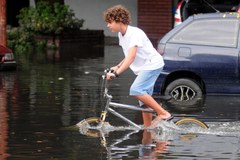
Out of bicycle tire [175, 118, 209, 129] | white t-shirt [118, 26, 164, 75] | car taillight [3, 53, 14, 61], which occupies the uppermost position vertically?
white t-shirt [118, 26, 164, 75]

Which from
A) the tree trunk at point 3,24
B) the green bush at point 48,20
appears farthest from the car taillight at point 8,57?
the green bush at point 48,20

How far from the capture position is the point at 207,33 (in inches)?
519

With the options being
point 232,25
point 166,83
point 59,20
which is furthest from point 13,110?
point 59,20

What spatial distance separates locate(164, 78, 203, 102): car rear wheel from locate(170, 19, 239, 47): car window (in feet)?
2.13

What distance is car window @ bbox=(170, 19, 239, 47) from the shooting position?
1313 cm

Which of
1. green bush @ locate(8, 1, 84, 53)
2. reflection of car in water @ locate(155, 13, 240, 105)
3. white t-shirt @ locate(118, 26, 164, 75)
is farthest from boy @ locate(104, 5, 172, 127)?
green bush @ locate(8, 1, 84, 53)

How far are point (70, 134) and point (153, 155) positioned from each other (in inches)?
66.5

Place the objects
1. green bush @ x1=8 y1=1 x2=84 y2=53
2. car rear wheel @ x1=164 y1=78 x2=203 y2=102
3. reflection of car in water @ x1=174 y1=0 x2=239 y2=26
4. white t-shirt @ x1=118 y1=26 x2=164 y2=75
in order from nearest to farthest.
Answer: white t-shirt @ x1=118 y1=26 x2=164 y2=75, car rear wheel @ x1=164 y1=78 x2=203 y2=102, reflection of car in water @ x1=174 y1=0 x2=239 y2=26, green bush @ x1=8 y1=1 x2=84 y2=53

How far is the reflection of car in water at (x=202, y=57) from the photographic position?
13.1 m

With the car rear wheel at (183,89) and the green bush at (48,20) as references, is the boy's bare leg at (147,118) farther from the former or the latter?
the green bush at (48,20)

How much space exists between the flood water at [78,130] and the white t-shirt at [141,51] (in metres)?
0.82

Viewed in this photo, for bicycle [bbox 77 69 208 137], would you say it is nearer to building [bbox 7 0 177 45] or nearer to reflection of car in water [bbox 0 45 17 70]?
reflection of car in water [bbox 0 45 17 70]

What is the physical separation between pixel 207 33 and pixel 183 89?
0.98 metres

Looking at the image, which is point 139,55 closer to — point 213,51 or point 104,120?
point 104,120
